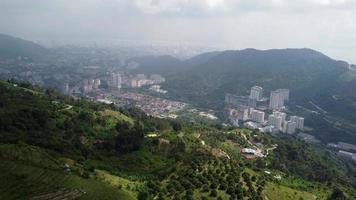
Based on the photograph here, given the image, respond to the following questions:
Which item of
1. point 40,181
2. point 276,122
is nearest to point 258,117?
point 276,122

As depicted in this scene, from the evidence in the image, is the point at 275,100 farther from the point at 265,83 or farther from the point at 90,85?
the point at 90,85

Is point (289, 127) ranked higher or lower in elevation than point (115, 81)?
lower

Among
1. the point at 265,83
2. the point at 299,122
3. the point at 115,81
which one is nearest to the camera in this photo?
the point at 299,122

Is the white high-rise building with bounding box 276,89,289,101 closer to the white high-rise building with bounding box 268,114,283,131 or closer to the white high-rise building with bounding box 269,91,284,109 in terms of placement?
the white high-rise building with bounding box 269,91,284,109

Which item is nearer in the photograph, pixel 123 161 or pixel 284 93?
pixel 123 161

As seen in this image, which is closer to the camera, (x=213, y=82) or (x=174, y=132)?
(x=174, y=132)

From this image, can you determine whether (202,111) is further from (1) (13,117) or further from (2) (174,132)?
(1) (13,117)

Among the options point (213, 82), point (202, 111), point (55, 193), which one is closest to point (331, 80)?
point (213, 82)

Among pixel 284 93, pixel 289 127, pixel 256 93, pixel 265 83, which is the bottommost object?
pixel 289 127
